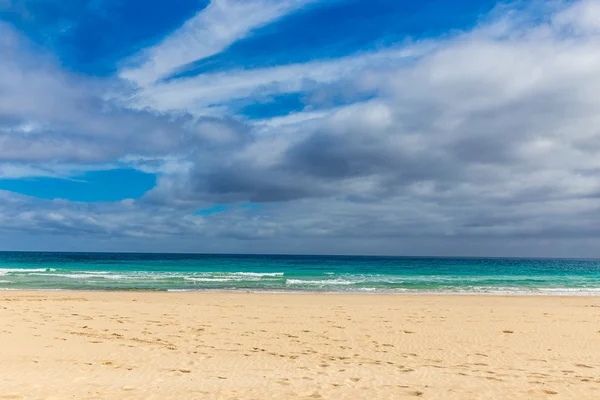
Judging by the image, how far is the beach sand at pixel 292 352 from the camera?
7.47 m

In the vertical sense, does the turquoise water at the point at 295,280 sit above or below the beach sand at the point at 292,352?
below

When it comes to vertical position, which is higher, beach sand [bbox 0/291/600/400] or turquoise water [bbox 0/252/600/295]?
beach sand [bbox 0/291/600/400]

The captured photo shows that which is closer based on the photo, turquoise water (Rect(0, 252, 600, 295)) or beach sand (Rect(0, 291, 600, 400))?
beach sand (Rect(0, 291, 600, 400))

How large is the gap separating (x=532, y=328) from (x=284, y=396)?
1094 centimetres

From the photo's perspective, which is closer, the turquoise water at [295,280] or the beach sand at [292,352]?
the beach sand at [292,352]

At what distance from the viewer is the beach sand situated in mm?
7469

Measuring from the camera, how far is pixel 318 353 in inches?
419

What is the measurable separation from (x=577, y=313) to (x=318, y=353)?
541 inches

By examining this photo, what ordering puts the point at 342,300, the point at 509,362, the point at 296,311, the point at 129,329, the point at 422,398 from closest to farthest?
the point at 422,398
the point at 509,362
the point at 129,329
the point at 296,311
the point at 342,300

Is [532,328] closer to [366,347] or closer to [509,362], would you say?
[509,362]

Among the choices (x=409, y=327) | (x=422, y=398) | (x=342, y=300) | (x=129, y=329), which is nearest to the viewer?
(x=422, y=398)

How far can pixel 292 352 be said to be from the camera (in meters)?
10.8

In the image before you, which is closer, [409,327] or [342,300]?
[409,327]

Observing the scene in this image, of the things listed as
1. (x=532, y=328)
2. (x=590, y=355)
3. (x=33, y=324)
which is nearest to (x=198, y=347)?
(x=33, y=324)
